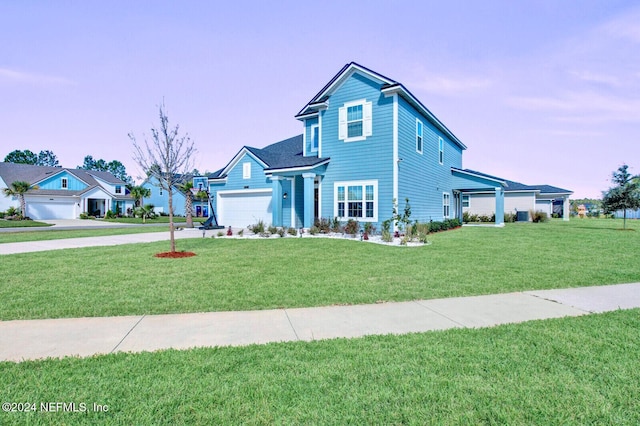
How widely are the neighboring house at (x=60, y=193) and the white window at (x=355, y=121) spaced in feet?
130

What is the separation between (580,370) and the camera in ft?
10.1

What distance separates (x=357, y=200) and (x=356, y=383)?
13.7m

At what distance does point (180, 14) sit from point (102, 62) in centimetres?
444

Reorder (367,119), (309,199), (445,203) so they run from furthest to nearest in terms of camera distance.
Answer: (445,203)
(309,199)
(367,119)

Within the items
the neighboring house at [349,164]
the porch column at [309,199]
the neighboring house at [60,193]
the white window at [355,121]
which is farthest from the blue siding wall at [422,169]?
the neighboring house at [60,193]

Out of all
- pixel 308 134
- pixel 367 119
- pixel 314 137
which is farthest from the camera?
pixel 308 134

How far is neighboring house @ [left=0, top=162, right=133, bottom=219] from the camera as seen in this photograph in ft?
124

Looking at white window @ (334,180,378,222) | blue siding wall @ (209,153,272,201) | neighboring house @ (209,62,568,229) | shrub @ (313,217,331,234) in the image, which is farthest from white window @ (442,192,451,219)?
blue siding wall @ (209,153,272,201)

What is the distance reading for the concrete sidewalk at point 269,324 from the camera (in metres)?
3.69

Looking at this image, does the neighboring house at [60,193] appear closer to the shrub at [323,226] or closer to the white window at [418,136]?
the shrub at [323,226]

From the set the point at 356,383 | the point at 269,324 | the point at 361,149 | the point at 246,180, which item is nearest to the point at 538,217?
the point at 361,149

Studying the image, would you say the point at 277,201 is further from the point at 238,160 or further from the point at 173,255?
the point at 173,255

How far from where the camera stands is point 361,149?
16172mm

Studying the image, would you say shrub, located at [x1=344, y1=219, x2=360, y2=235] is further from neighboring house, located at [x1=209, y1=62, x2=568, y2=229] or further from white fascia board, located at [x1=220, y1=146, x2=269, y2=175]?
white fascia board, located at [x1=220, y1=146, x2=269, y2=175]
